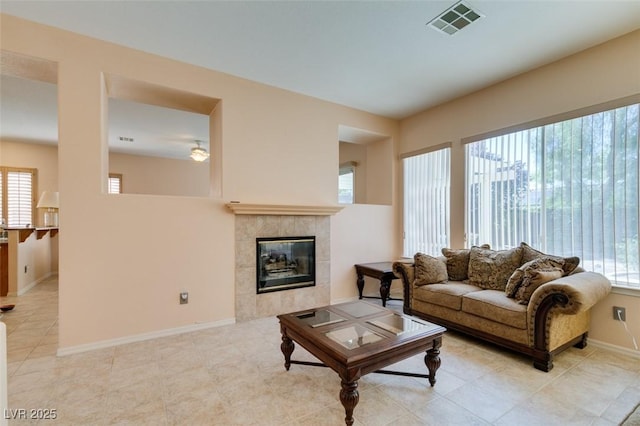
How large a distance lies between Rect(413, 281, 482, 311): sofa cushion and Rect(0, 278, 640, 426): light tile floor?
1.28 feet

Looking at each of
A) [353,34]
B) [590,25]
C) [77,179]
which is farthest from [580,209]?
[77,179]

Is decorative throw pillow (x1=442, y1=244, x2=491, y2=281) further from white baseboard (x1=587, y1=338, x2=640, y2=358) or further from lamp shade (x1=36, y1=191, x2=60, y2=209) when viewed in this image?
lamp shade (x1=36, y1=191, x2=60, y2=209)

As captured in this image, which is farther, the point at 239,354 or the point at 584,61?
the point at 584,61

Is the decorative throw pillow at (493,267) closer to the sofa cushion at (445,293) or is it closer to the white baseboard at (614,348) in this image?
the sofa cushion at (445,293)

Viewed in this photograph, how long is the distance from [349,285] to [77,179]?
3.51 meters

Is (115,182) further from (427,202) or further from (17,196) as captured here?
(427,202)

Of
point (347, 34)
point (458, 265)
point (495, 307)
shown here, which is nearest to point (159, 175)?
point (347, 34)

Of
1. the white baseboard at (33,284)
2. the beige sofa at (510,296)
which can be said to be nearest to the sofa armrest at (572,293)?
the beige sofa at (510,296)

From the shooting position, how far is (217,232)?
3.44 metres

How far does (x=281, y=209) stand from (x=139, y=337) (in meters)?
2.02

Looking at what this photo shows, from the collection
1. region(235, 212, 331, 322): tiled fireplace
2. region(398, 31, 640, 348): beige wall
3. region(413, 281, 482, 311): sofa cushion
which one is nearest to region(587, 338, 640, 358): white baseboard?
region(398, 31, 640, 348): beige wall

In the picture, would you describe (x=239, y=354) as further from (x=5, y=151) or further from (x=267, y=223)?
(x=5, y=151)

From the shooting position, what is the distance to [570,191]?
305 centimetres

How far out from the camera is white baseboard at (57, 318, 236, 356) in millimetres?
2712
